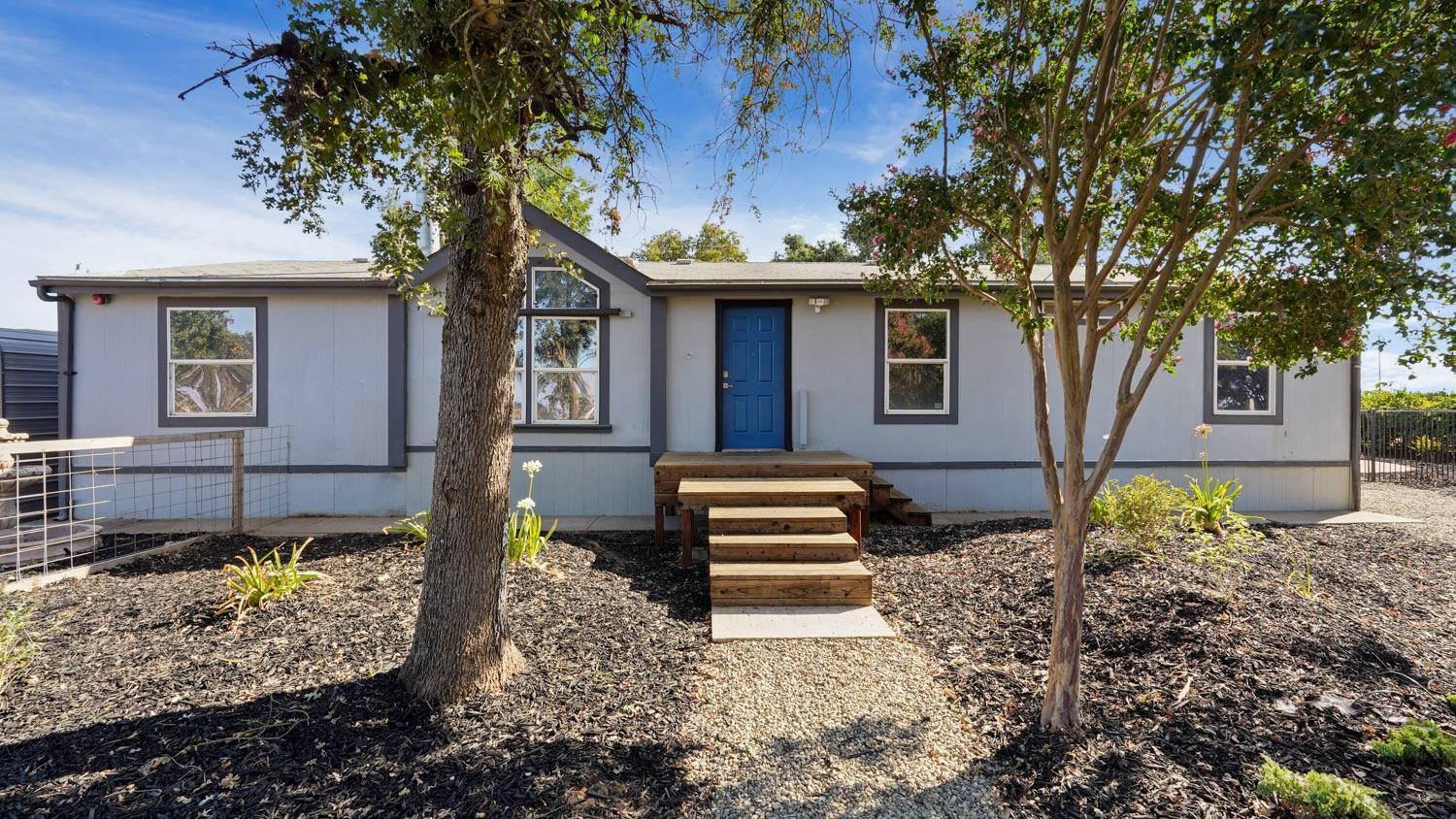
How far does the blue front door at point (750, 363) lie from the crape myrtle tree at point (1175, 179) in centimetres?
363

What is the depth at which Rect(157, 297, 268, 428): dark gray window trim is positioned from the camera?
23.4ft

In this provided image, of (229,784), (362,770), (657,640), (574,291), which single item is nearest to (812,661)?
(657,640)

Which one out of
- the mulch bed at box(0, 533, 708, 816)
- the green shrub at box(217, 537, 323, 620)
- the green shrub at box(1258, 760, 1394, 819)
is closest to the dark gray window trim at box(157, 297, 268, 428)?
the mulch bed at box(0, 533, 708, 816)

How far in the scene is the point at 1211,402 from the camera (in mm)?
7566

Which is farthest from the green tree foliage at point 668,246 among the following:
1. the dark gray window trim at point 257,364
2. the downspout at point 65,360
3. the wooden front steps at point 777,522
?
the wooden front steps at point 777,522

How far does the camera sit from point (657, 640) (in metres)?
3.48

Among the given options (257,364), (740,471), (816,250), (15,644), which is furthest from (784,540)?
(816,250)

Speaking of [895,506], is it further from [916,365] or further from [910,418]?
[916,365]

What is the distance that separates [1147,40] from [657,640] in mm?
3891

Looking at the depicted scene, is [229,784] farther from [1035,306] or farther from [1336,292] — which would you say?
[1336,292]

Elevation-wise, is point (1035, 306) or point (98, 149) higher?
point (98, 149)

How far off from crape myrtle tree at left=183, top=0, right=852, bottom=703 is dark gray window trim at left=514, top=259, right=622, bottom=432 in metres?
3.72

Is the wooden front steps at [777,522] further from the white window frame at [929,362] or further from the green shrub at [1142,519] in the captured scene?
the white window frame at [929,362]

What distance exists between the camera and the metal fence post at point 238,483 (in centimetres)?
631
